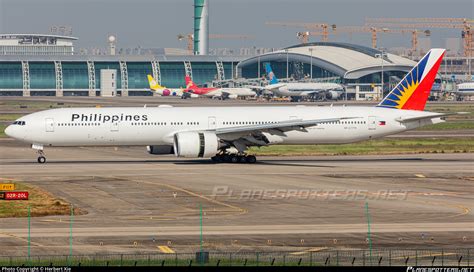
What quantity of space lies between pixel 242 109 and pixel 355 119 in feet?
29.1

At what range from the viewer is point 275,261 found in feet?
106

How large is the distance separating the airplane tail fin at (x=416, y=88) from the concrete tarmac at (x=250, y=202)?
4505 millimetres

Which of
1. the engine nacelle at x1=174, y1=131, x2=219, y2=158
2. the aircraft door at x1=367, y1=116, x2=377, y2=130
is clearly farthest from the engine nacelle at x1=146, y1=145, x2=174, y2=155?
the aircraft door at x1=367, y1=116, x2=377, y2=130

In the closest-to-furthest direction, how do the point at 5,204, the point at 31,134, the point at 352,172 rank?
the point at 5,204, the point at 352,172, the point at 31,134

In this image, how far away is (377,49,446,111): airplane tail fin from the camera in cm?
7481

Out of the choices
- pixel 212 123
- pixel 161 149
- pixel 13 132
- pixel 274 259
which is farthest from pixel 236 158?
pixel 274 259

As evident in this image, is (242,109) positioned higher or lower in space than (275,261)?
higher

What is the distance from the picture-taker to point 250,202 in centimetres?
4903

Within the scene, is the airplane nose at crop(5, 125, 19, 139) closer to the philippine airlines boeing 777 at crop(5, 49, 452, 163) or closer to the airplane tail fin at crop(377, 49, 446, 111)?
the philippine airlines boeing 777 at crop(5, 49, 452, 163)

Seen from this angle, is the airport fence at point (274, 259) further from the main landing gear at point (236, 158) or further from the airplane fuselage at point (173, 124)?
the main landing gear at point (236, 158)

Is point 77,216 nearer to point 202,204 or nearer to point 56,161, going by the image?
point 202,204

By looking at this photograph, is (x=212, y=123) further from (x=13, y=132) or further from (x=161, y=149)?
(x=13, y=132)

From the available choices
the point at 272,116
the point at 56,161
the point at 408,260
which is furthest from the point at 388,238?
the point at 56,161

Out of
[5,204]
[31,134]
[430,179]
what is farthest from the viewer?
[31,134]
